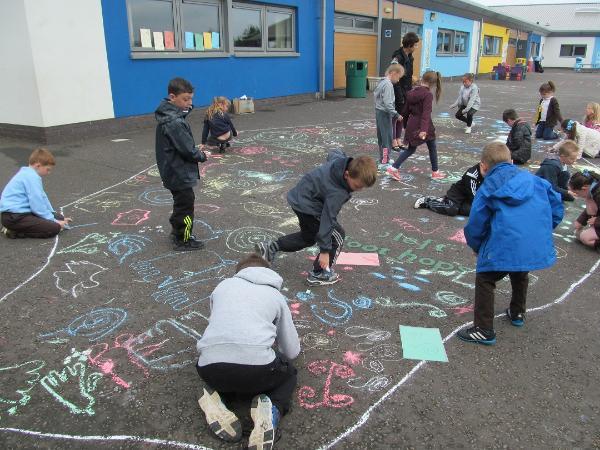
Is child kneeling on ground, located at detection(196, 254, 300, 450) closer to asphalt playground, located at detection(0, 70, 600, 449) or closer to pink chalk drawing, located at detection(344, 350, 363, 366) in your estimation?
asphalt playground, located at detection(0, 70, 600, 449)

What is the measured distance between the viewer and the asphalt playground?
8.00ft

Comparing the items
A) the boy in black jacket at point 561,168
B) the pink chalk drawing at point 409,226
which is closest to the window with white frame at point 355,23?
the boy in black jacket at point 561,168

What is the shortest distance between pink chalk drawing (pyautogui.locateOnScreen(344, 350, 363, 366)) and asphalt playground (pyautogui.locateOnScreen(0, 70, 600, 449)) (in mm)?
12

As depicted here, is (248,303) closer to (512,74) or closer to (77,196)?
(77,196)

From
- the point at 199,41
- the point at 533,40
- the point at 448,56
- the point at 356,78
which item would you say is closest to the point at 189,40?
the point at 199,41

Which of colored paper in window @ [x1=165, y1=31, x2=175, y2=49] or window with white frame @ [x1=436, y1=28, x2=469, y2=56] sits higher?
window with white frame @ [x1=436, y1=28, x2=469, y2=56]

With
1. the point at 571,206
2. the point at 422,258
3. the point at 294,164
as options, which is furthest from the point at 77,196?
the point at 571,206

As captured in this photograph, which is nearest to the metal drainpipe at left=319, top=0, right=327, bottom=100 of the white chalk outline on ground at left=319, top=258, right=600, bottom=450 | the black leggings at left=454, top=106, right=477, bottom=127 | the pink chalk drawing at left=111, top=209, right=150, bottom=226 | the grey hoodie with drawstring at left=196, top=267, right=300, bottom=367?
the black leggings at left=454, top=106, right=477, bottom=127

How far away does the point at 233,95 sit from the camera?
42.3 ft

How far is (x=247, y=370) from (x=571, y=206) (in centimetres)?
542

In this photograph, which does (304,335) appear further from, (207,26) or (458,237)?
(207,26)

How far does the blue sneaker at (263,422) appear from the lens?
222cm

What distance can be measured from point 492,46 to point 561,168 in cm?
3134

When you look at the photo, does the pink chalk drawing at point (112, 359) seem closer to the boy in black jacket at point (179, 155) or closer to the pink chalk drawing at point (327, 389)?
the pink chalk drawing at point (327, 389)
